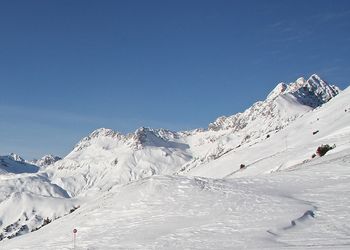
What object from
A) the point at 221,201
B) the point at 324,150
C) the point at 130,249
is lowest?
the point at 130,249

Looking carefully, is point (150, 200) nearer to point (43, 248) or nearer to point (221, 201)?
point (221, 201)

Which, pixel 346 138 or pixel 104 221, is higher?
pixel 346 138

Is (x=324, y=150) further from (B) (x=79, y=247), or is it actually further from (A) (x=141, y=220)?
(B) (x=79, y=247)

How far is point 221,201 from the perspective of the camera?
29.7m

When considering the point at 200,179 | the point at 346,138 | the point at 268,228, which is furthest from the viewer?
the point at 346,138

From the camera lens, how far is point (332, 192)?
32.5m

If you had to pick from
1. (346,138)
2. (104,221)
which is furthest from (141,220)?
(346,138)

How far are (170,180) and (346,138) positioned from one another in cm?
3682

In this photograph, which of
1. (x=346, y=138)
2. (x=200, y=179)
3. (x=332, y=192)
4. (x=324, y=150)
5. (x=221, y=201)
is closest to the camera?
(x=221, y=201)

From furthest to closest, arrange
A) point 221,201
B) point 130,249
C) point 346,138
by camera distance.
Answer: point 346,138 → point 221,201 → point 130,249

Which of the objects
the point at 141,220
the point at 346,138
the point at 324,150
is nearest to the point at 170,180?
the point at 141,220

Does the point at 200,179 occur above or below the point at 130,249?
above

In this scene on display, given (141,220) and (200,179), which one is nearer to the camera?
(141,220)

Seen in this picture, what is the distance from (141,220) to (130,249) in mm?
5056
